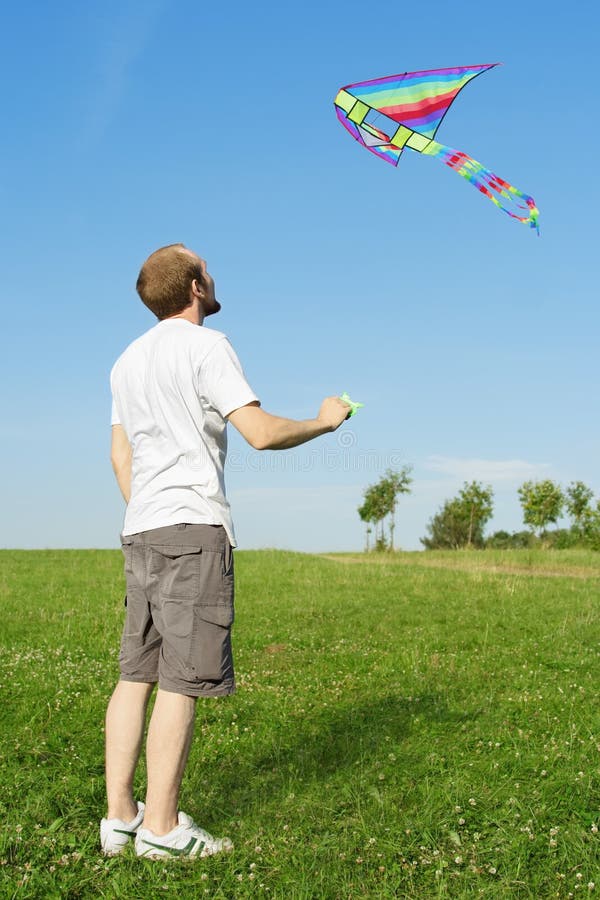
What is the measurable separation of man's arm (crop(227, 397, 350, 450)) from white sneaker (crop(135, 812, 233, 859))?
211cm

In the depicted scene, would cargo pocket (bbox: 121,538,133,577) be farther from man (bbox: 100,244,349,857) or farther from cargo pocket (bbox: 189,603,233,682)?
cargo pocket (bbox: 189,603,233,682)

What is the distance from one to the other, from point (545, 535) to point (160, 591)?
60654 mm

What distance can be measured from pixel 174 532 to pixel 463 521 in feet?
202

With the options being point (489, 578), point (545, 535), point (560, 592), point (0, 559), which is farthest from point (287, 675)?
point (545, 535)

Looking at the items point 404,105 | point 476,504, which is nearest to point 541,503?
point 476,504

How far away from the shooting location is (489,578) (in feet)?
66.9

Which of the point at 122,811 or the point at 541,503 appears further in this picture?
the point at 541,503

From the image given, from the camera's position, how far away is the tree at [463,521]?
6153 centimetres

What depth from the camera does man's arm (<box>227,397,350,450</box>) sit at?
13.5 ft

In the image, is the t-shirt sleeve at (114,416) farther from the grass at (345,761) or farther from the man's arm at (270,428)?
the grass at (345,761)

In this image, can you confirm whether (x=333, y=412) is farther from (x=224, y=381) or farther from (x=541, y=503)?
(x=541, y=503)

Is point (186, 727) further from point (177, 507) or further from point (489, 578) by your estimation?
point (489, 578)

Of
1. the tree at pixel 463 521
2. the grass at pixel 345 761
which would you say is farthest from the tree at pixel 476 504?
the grass at pixel 345 761

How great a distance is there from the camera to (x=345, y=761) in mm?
6309
